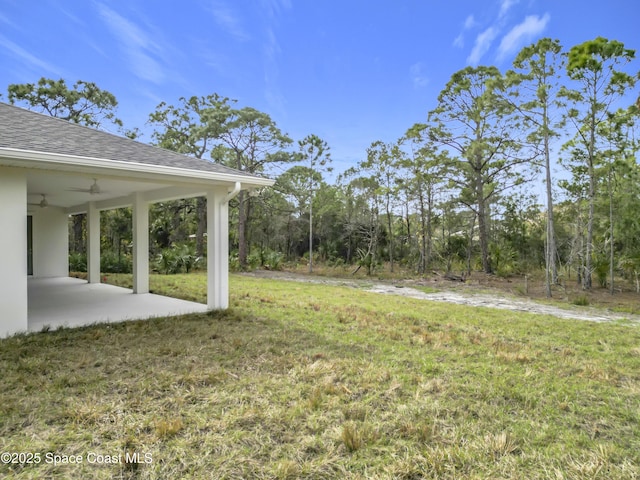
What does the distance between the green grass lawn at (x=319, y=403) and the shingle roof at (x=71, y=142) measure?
2.45 metres

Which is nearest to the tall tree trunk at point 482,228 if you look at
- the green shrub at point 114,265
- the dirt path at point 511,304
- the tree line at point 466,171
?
the tree line at point 466,171

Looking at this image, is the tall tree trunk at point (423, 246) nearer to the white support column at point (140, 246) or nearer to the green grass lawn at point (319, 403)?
the green grass lawn at point (319, 403)

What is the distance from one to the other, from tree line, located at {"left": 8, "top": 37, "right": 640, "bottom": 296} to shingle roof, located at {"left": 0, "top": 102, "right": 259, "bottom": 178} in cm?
889

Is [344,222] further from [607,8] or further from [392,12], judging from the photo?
[607,8]

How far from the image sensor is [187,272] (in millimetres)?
14969

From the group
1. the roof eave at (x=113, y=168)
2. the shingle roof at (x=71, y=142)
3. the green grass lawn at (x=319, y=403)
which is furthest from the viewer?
the shingle roof at (x=71, y=142)

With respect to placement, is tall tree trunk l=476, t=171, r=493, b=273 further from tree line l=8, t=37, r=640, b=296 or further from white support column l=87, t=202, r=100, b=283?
white support column l=87, t=202, r=100, b=283

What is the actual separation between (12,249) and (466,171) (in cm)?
1558

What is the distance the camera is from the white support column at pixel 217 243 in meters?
6.52

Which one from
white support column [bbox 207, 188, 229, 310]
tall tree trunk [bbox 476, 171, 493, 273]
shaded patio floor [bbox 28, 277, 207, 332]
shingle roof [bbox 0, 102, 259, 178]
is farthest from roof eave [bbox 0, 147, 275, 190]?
tall tree trunk [bbox 476, 171, 493, 273]

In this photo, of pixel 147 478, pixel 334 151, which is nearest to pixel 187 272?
pixel 334 151

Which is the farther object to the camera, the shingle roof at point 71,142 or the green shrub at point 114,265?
the green shrub at point 114,265

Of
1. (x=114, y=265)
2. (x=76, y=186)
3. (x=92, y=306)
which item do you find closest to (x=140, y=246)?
(x=76, y=186)

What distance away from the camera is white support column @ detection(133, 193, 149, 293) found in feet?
29.4
